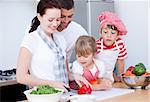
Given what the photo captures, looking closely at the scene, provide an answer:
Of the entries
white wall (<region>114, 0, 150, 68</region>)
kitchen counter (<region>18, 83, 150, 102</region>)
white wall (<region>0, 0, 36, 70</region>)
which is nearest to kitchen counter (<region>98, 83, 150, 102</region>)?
kitchen counter (<region>18, 83, 150, 102</region>)

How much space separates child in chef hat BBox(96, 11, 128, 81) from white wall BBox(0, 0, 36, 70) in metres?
1.45

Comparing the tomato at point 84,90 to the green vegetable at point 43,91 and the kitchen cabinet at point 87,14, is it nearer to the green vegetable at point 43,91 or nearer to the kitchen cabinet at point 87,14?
the green vegetable at point 43,91

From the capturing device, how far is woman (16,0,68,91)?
62.1 inches

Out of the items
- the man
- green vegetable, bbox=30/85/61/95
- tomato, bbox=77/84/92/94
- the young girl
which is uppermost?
the man

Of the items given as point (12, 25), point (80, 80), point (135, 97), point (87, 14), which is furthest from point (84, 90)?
point (87, 14)

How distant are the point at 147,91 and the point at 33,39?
637 millimetres

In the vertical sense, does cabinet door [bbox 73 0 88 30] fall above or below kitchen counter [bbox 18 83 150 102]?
above

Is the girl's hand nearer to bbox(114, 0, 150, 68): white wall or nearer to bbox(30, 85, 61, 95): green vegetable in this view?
bbox(30, 85, 61, 95): green vegetable

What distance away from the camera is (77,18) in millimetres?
3486

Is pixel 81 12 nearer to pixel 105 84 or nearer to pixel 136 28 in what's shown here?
pixel 136 28

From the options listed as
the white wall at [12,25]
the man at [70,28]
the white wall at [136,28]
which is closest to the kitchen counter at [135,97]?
the man at [70,28]

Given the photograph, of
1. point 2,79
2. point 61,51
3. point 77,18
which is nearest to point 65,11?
point 61,51

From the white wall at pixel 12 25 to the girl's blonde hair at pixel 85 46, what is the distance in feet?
5.12

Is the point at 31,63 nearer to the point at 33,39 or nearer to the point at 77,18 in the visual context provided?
the point at 33,39
